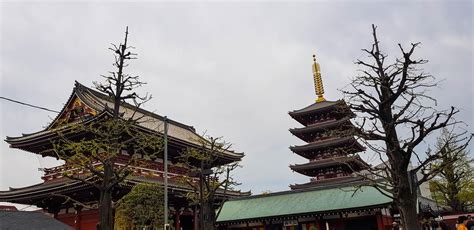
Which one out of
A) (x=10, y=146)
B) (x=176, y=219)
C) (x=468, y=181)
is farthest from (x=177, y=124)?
(x=468, y=181)

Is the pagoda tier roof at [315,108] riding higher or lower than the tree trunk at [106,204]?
higher

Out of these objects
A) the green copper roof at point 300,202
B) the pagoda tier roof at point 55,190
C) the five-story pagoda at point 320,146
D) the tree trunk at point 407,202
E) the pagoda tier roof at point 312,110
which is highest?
the pagoda tier roof at point 312,110

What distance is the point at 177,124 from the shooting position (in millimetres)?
36125

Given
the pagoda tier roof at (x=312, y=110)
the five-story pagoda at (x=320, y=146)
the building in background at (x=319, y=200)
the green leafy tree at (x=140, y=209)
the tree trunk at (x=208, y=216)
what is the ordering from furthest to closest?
the pagoda tier roof at (x=312, y=110)
the five-story pagoda at (x=320, y=146)
the building in background at (x=319, y=200)
the green leafy tree at (x=140, y=209)
the tree trunk at (x=208, y=216)

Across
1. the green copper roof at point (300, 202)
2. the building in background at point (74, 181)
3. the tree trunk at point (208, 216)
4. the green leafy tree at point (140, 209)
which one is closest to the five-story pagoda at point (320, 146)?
the green copper roof at point (300, 202)

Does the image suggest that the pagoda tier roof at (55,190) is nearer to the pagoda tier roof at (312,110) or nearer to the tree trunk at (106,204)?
the tree trunk at (106,204)

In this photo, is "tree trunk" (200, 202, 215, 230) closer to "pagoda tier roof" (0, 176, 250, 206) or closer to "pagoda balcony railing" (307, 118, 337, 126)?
"pagoda tier roof" (0, 176, 250, 206)

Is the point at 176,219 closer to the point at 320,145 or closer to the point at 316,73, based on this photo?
the point at 320,145

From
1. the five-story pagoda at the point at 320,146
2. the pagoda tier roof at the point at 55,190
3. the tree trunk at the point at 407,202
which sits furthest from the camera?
the five-story pagoda at the point at 320,146

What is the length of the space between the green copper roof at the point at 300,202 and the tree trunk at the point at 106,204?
16640mm

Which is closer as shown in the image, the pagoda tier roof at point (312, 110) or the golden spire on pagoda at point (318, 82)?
the pagoda tier roof at point (312, 110)

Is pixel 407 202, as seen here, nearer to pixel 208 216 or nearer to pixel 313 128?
pixel 208 216

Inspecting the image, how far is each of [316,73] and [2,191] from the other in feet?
106

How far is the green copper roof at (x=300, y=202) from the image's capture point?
83.2ft
